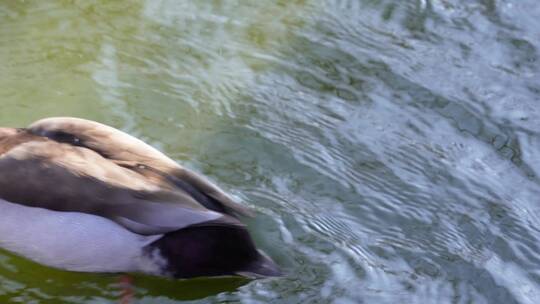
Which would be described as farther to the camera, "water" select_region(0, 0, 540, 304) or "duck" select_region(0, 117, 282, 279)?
"water" select_region(0, 0, 540, 304)

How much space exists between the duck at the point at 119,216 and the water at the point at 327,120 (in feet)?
0.38

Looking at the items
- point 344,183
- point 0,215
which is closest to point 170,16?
point 344,183

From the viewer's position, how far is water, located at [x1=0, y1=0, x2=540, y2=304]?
178 inches

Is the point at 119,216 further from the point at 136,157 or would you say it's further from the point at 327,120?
the point at 327,120

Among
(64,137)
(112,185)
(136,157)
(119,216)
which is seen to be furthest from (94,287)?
(64,137)

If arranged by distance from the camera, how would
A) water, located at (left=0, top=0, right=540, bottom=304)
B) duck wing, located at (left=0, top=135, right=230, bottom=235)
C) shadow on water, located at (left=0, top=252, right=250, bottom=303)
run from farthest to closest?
water, located at (left=0, top=0, right=540, bottom=304) → shadow on water, located at (left=0, top=252, right=250, bottom=303) → duck wing, located at (left=0, top=135, right=230, bottom=235)

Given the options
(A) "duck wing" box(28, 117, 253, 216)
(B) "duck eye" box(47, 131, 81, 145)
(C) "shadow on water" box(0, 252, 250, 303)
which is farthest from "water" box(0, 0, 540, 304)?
(B) "duck eye" box(47, 131, 81, 145)

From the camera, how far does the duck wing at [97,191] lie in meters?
4.26

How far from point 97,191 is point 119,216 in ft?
0.46

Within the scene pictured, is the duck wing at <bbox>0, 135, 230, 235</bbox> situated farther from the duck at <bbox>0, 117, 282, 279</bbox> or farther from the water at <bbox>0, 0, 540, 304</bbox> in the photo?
the water at <bbox>0, 0, 540, 304</bbox>

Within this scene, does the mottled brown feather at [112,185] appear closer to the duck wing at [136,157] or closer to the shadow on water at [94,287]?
the duck wing at [136,157]

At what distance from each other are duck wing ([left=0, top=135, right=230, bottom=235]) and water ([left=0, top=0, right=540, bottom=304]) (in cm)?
34

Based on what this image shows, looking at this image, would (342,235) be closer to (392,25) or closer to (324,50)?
(324,50)

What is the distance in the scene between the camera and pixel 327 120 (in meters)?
5.59
